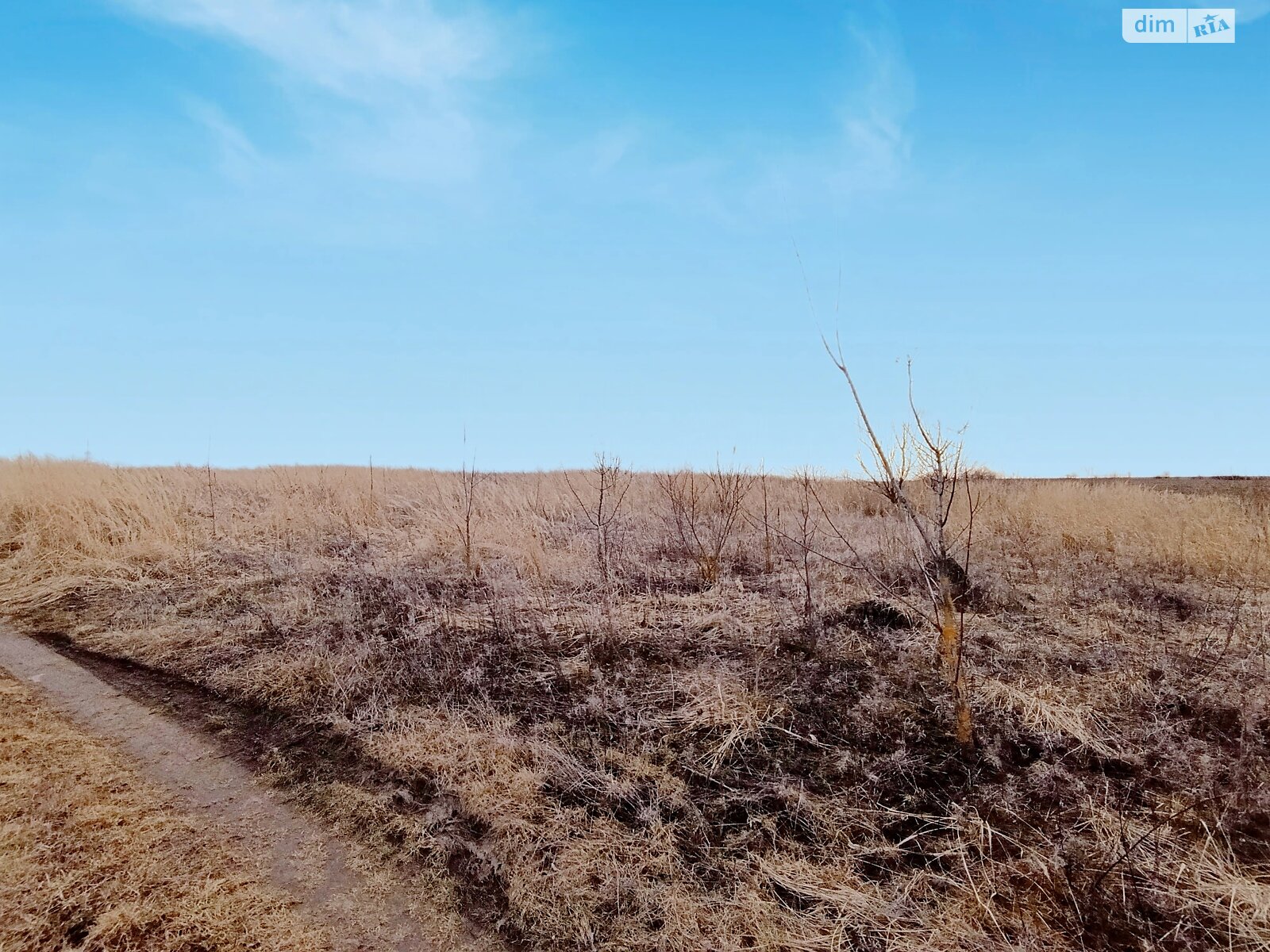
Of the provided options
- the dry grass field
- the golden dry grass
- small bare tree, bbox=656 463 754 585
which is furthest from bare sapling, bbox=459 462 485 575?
the golden dry grass

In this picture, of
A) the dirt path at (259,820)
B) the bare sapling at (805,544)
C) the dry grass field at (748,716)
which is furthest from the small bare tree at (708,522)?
the dirt path at (259,820)

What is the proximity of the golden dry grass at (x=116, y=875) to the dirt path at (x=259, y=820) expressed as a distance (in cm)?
10

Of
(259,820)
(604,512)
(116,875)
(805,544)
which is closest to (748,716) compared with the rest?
(805,544)

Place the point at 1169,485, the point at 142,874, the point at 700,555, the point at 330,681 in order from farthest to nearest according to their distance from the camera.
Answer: the point at 1169,485
the point at 700,555
the point at 330,681
the point at 142,874

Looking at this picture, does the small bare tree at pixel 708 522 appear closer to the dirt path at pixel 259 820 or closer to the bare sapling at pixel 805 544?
the bare sapling at pixel 805 544

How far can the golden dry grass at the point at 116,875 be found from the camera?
2357 mm

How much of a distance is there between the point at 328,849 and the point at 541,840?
3.11 feet

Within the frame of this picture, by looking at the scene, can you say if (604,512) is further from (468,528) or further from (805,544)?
(805,544)

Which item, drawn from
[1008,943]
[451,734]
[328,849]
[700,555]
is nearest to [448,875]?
[328,849]

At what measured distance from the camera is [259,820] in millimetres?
3115

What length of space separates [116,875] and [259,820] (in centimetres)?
56

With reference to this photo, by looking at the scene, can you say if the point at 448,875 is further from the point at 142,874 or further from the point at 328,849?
the point at 142,874

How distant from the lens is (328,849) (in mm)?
2893

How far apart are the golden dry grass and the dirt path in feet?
0.31
